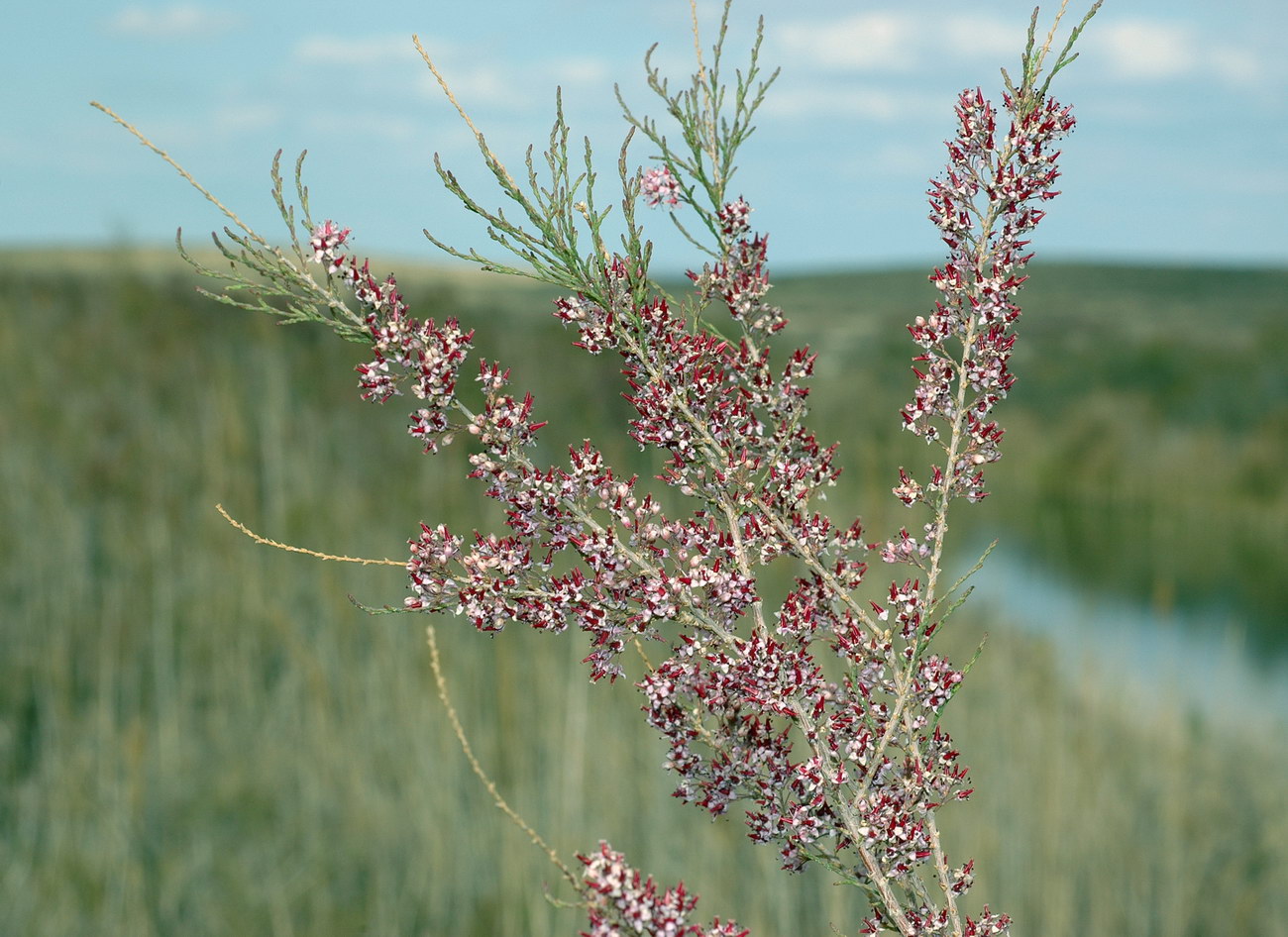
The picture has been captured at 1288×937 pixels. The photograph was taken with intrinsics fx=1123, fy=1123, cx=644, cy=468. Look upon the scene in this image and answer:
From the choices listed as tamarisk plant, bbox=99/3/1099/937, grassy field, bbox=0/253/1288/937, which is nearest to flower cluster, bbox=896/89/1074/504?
tamarisk plant, bbox=99/3/1099/937

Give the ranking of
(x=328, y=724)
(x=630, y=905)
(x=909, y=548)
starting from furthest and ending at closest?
(x=328, y=724)
(x=909, y=548)
(x=630, y=905)

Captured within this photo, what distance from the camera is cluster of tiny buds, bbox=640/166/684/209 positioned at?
4.37ft

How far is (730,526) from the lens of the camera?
1.16 metres

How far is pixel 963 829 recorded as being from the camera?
5523mm

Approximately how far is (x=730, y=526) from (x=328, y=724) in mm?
5438

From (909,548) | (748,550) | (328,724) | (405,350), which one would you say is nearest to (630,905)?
(748,550)

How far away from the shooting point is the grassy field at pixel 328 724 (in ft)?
16.7

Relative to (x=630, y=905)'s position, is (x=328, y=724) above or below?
below

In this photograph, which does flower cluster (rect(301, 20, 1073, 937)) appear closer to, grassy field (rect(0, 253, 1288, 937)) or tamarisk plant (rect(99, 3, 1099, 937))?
tamarisk plant (rect(99, 3, 1099, 937))

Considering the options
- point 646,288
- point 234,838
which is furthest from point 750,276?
point 234,838

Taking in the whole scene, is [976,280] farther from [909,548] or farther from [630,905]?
[630,905]

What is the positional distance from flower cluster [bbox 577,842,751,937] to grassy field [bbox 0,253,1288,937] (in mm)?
3613

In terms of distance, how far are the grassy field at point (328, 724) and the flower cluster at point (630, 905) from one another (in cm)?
361

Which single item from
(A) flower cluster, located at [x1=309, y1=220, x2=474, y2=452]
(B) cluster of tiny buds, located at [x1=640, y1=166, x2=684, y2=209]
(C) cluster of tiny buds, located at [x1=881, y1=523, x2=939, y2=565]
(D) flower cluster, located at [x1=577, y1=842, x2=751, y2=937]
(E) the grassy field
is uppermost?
(B) cluster of tiny buds, located at [x1=640, y1=166, x2=684, y2=209]
